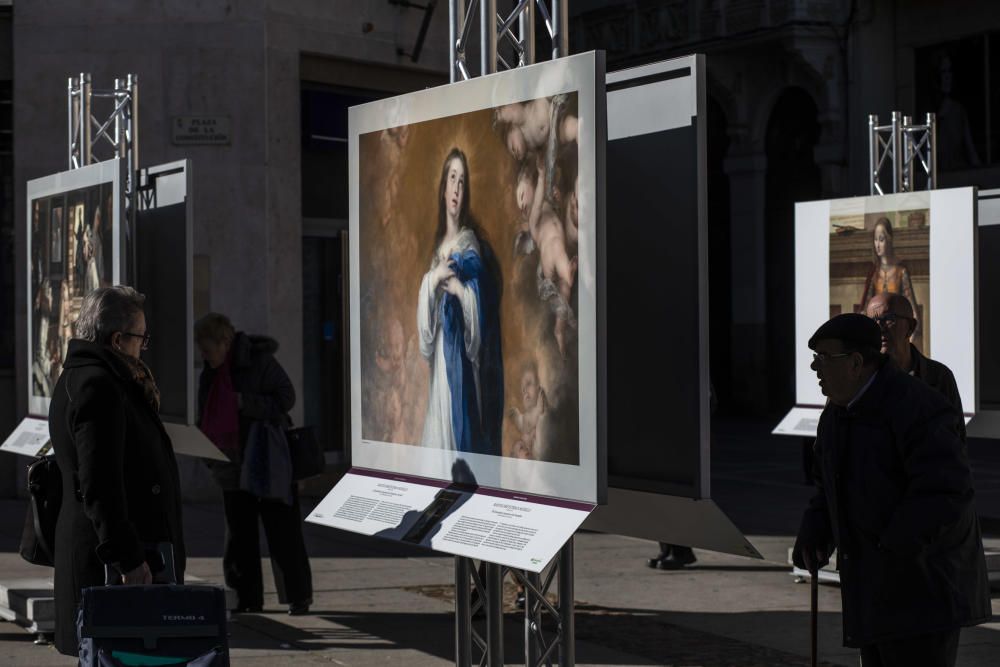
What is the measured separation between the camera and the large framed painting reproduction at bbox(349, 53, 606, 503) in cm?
489

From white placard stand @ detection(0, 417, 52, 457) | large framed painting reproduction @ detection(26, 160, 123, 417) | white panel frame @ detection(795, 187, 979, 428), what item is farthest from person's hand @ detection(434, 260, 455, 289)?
white panel frame @ detection(795, 187, 979, 428)

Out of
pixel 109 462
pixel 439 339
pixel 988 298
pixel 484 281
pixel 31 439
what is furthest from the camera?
pixel 988 298

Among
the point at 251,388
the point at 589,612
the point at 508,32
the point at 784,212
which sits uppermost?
the point at 784,212

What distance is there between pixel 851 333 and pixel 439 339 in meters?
1.49

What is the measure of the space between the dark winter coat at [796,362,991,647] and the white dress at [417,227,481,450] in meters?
1.28

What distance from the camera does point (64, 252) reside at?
9414mm

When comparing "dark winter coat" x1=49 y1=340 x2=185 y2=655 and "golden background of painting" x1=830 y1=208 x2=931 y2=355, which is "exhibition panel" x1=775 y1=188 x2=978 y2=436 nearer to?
"golden background of painting" x1=830 y1=208 x2=931 y2=355

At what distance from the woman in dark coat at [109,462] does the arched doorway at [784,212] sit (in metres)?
21.4

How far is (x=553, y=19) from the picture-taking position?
5.50 m

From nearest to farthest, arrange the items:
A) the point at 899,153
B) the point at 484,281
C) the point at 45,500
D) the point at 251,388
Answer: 1. the point at 484,281
2. the point at 45,500
3. the point at 251,388
4. the point at 899,153

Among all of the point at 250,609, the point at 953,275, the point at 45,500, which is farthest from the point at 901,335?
the point at 250,609

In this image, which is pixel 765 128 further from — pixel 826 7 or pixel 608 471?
pixel 608 471

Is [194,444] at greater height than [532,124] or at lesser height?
lesser

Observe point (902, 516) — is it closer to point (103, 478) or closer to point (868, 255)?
point (103, 478)
